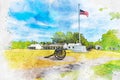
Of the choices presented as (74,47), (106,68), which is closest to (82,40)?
(74,47)

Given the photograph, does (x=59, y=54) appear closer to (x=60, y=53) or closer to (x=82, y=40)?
(x=60, y=53)

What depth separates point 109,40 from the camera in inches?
50.6

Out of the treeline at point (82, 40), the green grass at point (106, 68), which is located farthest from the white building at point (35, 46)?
the green grass at point (106, 68)

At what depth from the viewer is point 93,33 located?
128cm

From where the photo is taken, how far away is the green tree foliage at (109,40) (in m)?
1.28

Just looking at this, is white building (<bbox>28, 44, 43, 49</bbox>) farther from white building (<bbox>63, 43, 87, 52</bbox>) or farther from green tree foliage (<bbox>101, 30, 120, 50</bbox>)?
green tree foliage (<bbox>101, 30, 120, 50</bbox>)

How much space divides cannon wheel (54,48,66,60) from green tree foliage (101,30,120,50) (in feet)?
0.56

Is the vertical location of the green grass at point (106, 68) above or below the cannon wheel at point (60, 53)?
below

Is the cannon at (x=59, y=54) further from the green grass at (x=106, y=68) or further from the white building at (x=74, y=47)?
the green grass at (x=106, y=68)

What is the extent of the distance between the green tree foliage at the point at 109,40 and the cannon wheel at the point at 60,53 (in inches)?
6.7

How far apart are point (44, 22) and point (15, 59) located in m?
0.19

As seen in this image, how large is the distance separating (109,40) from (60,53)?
8.4 inches

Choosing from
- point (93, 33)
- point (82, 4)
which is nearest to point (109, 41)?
point (93, 33)

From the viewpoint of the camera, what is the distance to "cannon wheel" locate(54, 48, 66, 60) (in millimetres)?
1259
